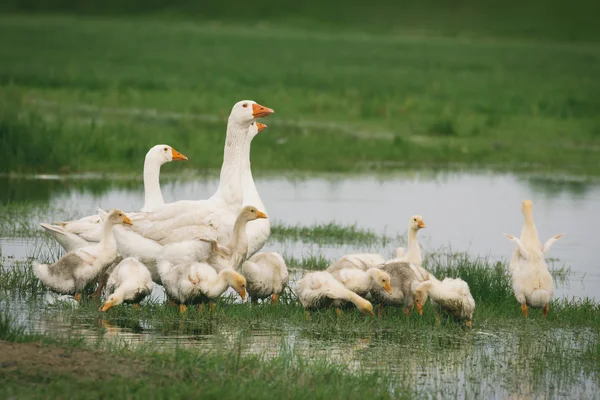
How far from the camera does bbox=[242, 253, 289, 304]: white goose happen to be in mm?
11602

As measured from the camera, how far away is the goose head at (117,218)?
38.3 ft

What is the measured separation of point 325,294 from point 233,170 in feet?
8.87

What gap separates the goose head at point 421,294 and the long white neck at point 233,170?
2738 millimetres

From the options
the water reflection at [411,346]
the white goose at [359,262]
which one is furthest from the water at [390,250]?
the white goose at [359,262]

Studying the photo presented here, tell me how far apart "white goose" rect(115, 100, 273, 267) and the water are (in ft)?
2.25

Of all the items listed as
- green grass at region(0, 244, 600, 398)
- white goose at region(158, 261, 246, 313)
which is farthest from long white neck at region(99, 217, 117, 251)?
white goose at region(158, 261, 246, 313)

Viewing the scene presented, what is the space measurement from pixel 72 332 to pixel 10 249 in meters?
4.55

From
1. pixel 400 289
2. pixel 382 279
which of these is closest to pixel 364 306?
pixel 382 279

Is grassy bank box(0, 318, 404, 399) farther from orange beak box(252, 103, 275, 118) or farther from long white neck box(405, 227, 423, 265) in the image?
orange beak box(252, 103, 275, 118)

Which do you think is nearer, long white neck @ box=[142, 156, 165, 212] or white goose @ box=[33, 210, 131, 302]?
white goose @ box=[33, 210, 131, 302]

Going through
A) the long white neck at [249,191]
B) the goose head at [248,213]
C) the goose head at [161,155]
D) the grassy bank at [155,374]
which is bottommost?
the grassy bank at [155,374]

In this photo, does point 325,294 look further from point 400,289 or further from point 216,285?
point 216,285

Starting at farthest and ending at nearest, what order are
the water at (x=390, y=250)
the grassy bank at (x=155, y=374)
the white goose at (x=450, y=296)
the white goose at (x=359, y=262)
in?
the white goose at (x=359, y=262), the white goose at (x=450, y=296), the water at (x=390, y=250), the grassy bank at (x=155, y=374)

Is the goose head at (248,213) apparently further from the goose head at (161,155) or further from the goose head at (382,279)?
the goose head at (161,155)
